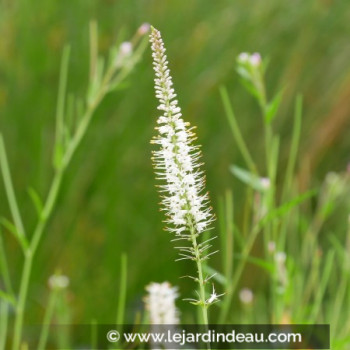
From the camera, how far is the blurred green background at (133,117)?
2939 mm

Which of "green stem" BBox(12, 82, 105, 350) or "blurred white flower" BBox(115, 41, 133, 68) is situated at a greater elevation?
"blurred white flower" BBox(115, 41, 133, 68)

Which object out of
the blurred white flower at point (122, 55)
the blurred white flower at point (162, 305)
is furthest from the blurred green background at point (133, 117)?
the blurred white flower at point (162, 305)

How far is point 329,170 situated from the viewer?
134 inches

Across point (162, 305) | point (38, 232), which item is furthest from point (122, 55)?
point (162, 305)

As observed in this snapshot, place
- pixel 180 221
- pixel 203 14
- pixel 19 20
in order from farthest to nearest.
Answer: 1. pixel 203 14
2. pixel 19 20
3. pixel 180 221

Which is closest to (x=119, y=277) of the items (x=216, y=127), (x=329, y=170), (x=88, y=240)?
(x=88, y=240)

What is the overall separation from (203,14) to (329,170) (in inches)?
31.2

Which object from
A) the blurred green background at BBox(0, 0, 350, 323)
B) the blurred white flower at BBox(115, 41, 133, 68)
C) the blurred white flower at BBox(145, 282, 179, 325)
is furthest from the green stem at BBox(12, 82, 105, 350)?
the blurred green background at BBox(0, 0, 350, 323)

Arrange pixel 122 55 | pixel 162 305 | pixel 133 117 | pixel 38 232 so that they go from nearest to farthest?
pixel 162 305
pixel 38 232
pixel 122 55
pixel 133 117

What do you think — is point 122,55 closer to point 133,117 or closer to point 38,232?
point 38,232

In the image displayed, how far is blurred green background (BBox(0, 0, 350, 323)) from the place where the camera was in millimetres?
2939

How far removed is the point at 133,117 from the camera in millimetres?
3080

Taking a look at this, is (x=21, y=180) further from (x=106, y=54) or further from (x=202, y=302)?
(x=202, y=302)

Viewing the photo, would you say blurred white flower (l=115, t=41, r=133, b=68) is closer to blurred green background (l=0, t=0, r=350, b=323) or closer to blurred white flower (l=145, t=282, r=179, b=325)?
blurred white flower (l=145, t=282, r=179, b=325)
